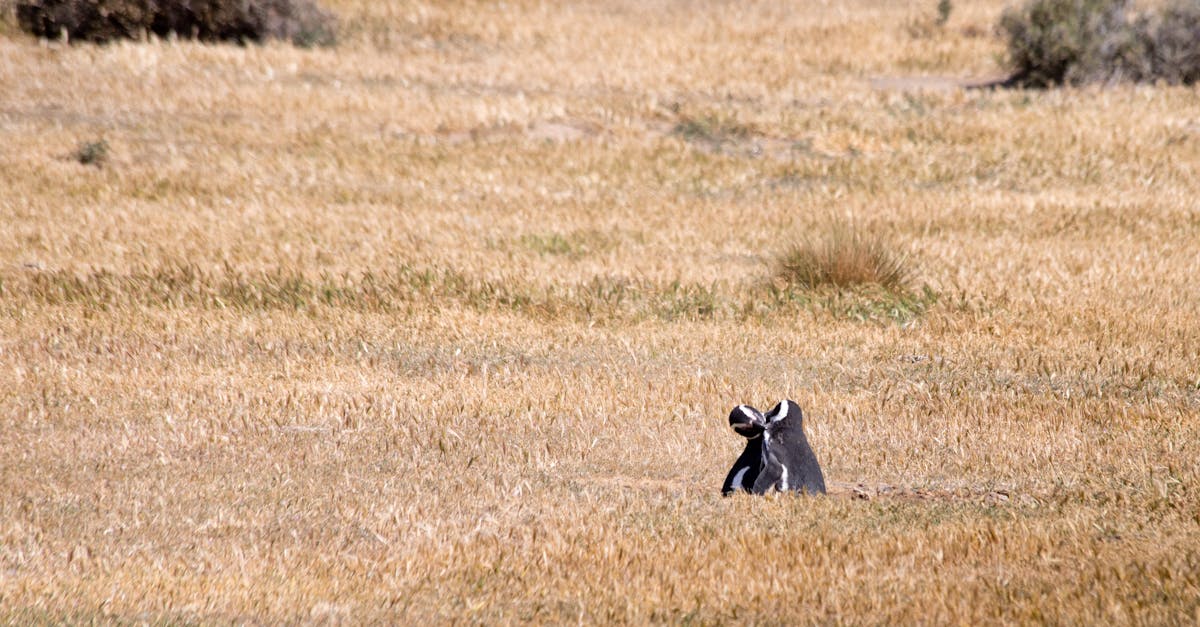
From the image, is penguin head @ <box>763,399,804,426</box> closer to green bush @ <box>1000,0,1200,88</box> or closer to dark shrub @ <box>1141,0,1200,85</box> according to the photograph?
green bush @ <box>1000,0,1200,88</box>

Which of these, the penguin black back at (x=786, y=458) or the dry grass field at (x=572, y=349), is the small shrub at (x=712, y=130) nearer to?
the dry grass field at (x=572, y=349)

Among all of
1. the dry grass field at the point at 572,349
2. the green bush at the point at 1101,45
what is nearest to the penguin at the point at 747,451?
the dry grass field at the point at 572,349

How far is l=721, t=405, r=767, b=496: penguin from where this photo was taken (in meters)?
6.14

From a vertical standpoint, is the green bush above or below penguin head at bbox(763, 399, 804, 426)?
below

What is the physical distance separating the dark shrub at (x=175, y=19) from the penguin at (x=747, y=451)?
22405 mm

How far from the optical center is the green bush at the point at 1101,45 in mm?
24516

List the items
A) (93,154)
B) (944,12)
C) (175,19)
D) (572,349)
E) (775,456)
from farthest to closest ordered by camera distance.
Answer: (944,12) < (175,19) < (93,154) < (572,349) < (775,456)

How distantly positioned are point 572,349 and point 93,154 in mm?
8974

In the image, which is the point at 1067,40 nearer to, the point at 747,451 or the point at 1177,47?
the point at 1177,47

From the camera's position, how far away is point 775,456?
6254 mm

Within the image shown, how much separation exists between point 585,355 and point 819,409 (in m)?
2.04

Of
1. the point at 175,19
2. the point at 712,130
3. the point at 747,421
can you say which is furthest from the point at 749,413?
the point at 175,19

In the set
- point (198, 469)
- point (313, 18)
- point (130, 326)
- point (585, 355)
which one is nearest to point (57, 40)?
point (313, 18)

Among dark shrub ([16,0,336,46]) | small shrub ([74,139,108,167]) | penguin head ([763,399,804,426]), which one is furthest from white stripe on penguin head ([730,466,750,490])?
dark shrub ([16,0,336,46])
